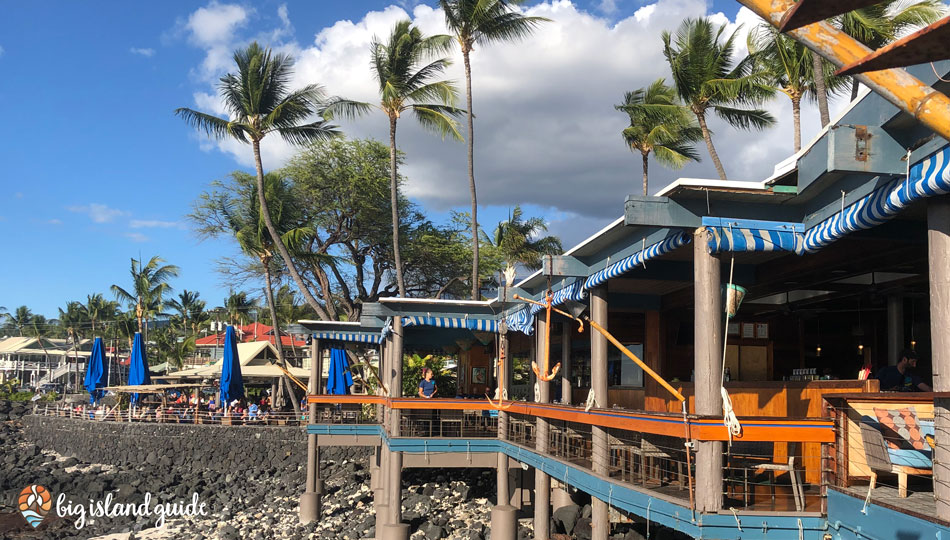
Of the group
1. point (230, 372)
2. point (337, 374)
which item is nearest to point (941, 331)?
point (337, 374)

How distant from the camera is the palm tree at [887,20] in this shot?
17703mm

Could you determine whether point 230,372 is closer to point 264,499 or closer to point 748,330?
point 264,499

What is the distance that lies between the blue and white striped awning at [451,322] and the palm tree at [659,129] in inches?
447

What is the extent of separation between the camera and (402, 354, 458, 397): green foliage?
108ft

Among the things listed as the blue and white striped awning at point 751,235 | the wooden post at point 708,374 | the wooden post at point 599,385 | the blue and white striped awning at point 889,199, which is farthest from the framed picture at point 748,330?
the wooden post at point 708,374

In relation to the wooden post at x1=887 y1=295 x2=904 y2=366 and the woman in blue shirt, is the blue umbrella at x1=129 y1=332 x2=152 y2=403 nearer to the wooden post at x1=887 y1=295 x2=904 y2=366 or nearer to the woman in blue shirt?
the woman in blue shirt

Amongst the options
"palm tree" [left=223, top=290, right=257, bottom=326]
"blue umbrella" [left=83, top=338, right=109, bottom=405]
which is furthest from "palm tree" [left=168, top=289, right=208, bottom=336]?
"blue umbrella" [left=83, top=338, right=109, bottom=405]

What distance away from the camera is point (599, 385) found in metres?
12.2

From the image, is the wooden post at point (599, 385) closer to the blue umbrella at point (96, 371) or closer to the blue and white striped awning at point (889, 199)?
the blue and white striped awning at point (889, 199)

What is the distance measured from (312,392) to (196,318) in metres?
52.4

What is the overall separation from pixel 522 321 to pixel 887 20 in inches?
427

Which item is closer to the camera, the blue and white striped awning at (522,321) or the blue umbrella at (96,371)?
the blue and white striped awning at (522,321)

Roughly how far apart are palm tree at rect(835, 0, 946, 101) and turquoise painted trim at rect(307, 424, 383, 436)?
1523cm

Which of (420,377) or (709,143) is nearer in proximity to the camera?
(709,143)
